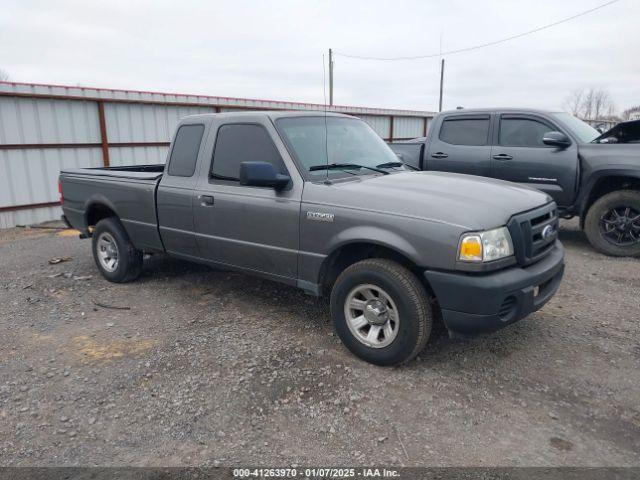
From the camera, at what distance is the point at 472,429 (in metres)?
2.82

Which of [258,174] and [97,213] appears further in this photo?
[97,213]

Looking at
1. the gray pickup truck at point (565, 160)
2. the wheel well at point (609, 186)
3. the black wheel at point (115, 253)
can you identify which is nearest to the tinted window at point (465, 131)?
the gray pickup truck at point (565, 160)

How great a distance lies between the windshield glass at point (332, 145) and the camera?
3998 mm

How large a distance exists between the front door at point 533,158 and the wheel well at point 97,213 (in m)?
5.36

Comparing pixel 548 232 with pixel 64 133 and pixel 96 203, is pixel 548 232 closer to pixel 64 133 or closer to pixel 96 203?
pixel 96 203

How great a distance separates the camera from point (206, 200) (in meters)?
4.43

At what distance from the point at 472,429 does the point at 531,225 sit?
4.86 ft

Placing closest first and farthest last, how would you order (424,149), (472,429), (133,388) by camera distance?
(472,429)
(133,388)
(424,149)

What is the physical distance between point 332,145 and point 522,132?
4.08 meters

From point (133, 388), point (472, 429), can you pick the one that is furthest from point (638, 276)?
point (133, 388)

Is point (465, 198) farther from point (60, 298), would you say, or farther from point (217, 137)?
point (60, 298)

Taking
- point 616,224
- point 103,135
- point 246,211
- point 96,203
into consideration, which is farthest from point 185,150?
point 103,135

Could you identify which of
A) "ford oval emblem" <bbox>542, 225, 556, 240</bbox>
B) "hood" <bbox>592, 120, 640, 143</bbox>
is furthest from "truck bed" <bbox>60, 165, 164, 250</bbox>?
"hood" <bbox>592, 120, 640, 143</bbox>

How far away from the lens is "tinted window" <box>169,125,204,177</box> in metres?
4.68
